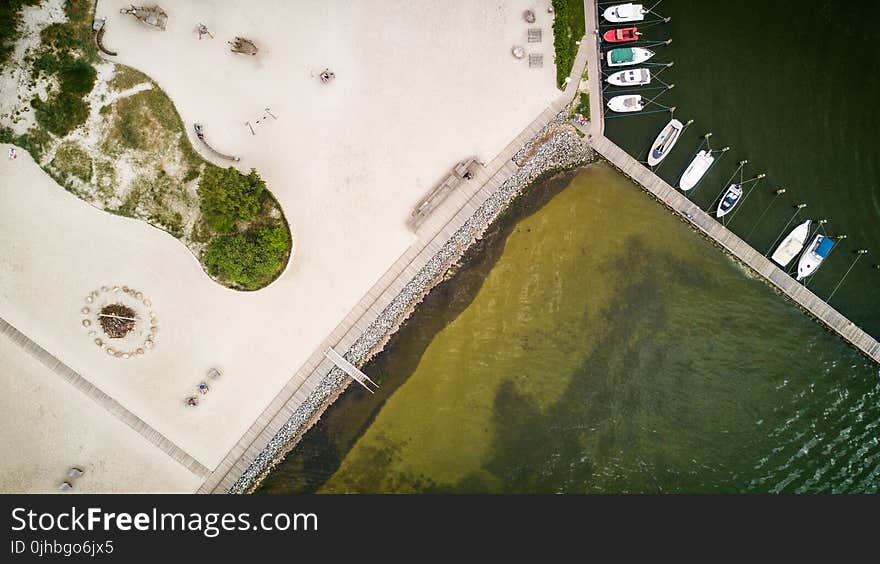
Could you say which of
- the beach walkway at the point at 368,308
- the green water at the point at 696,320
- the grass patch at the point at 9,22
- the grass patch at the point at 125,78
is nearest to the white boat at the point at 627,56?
the green water at the point at 696,320

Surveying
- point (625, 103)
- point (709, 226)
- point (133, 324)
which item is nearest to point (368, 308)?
point (133, 324)

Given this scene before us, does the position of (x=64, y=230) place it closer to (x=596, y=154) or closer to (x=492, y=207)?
(x=492, y=207)

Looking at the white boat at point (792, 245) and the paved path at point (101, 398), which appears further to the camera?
the white boat at point (792, 245)

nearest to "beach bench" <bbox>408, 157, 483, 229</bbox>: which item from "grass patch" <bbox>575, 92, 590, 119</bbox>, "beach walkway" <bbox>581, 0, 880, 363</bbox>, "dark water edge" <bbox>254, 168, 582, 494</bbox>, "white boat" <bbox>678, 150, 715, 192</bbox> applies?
"dark water edge" <bbox>254, 168, 582, 494</bbox>

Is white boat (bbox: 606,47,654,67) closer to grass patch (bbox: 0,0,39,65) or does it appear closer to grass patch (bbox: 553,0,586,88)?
grass patch (bbox: 553,0,586,88)

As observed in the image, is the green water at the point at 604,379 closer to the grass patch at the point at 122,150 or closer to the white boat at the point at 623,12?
the white boat at the point at 623,12

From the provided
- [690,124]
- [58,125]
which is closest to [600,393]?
[690,124]

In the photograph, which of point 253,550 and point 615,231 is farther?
point 615,231
